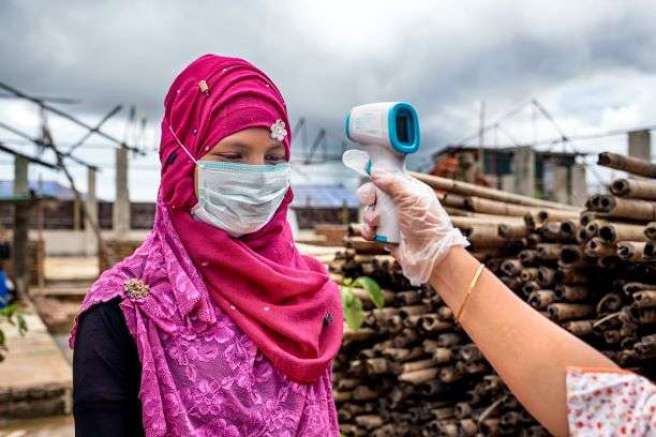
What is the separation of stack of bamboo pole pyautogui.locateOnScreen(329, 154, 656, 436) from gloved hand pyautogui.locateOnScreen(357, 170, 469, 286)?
1804mm

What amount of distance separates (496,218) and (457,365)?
3.16ft

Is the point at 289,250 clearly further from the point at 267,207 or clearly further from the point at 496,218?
the point at 496,218

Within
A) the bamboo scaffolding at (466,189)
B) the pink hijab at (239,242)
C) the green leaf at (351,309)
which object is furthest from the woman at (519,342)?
the bamboo scaffolding at (466,189)

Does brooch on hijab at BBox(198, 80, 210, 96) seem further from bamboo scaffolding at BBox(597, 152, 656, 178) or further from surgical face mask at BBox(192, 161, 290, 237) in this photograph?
bamboo scaffolding at BBox(597, 152, 656, 178)

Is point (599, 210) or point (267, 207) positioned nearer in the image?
point (267, 207)

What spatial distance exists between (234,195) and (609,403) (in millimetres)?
1027

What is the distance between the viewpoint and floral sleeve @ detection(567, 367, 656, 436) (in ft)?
3.90

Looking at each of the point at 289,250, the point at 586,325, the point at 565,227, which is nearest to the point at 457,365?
the point at 586,325

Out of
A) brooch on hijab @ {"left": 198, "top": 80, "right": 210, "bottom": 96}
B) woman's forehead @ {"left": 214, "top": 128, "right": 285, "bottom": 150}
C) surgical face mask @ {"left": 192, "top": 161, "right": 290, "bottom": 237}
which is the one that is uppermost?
brooch on hijab @ {"left": 198, "top": 80, "right": 210, "bottom": 96}

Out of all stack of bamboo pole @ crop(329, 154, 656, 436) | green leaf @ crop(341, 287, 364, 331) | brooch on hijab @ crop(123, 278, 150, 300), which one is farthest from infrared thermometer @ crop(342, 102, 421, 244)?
stack of bamboo pole @ crop(329, 154, 656, 436)

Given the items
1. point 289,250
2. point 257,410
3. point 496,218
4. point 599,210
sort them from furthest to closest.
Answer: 1. point 496,218
2. point 599,210
3. point 289,250
4. point 257,410

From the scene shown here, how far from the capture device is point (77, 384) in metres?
1.47

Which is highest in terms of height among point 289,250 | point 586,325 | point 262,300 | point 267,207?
point 267,207

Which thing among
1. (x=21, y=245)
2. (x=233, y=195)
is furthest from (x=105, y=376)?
(x=21, y=245)
